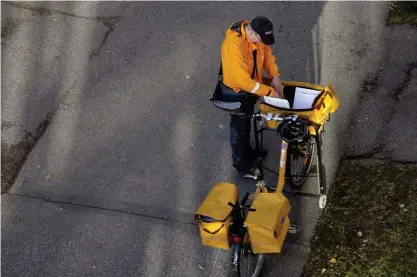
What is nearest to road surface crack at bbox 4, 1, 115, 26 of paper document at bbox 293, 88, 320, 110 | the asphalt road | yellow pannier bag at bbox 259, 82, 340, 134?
the asphalt road

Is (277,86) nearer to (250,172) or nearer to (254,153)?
(254,153)

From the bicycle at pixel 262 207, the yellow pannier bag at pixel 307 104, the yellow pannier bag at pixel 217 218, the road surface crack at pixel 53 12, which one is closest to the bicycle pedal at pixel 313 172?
the bicycle at pixel 262 207

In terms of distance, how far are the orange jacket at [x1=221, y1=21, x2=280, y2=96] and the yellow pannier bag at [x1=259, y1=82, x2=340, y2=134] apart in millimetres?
243

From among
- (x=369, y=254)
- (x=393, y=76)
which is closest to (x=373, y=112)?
(x=393, y=76)

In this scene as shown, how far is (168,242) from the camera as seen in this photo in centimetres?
625

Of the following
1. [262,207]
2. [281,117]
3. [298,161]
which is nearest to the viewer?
[262,207]

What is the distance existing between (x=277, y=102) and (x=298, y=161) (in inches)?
37.8

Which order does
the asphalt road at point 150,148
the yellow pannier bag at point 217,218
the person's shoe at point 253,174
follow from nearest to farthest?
the yellow pannier bag at point 217,218 < the asphalt road at point 150,148 < the person's shoe at point 253,174

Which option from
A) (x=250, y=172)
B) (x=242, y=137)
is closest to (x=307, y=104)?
(x=242, y=137)

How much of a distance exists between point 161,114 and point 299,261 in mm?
2729

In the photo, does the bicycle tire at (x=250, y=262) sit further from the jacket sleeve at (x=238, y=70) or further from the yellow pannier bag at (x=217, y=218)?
the jacket sleeve at (x=238, y=70)

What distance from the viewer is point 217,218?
4898mm

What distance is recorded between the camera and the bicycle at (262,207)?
4.97 metres

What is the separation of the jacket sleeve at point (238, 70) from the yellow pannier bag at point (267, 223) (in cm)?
106
